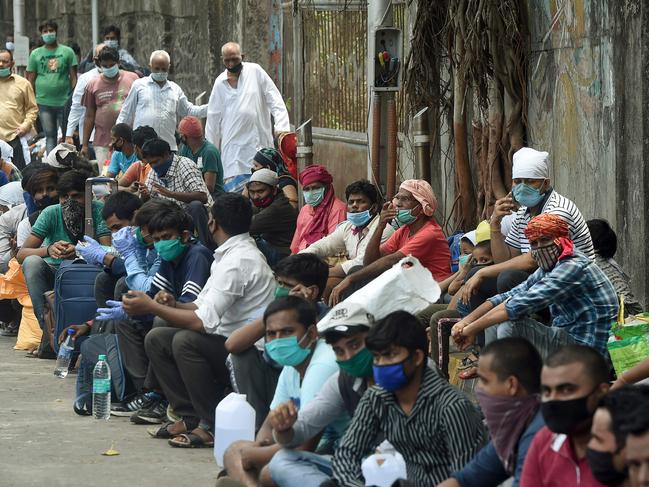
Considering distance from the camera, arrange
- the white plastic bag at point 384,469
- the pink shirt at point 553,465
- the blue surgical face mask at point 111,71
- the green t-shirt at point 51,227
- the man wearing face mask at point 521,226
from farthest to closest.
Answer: the blue surgical face mask at point 111,71, the green t-shirt at point 51,227, the man wearing face mask at point 521,226, the white plastic bag at point 384,469, the pink shirt at point 553,465

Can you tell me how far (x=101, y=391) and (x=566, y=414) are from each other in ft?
17.6

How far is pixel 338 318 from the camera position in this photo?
669 cm

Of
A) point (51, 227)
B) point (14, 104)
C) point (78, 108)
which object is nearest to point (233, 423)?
point (51, 227)

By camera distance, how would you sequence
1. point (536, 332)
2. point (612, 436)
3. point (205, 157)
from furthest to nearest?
point (205, 157) < point (536, 332) < point (612, 436)

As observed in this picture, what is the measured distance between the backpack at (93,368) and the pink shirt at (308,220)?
177cm

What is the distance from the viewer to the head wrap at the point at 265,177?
11.1m

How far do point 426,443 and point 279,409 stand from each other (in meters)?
0.82

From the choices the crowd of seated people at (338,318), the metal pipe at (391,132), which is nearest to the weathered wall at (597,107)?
the crowd of seated people at (338,318)

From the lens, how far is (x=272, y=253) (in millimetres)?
10305

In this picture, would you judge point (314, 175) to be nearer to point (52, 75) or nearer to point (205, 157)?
point (205, 157)

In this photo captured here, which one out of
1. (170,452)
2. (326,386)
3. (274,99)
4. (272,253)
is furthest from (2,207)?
(326,386)

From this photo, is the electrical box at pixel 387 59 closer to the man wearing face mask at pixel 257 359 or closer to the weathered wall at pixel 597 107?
the weathered wall at pixel 597 107

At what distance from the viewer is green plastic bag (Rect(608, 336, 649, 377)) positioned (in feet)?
24.6

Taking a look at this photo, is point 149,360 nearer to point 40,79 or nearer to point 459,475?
point 459,475
